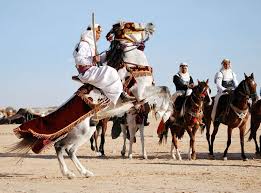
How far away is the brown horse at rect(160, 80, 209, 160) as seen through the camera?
17484 mm

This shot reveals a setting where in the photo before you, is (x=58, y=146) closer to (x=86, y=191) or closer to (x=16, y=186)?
(x=16, y=186)

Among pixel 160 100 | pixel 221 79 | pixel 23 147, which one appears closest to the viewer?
pixel 23 147

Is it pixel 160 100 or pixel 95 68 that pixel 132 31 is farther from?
pixel 160 100

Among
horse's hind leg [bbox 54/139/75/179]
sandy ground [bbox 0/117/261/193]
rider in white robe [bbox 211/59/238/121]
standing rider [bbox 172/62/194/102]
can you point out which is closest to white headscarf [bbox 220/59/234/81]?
rider in white robe [bbox 211/59/238/121]

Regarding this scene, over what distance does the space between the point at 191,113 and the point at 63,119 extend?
6649 millimetres

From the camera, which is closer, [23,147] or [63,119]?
[63,119]

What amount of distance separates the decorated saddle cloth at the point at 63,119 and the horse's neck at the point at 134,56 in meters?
1.06

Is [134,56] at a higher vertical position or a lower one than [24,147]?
higher

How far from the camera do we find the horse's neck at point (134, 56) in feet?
40.8

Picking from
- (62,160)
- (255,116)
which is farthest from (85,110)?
(255,116)

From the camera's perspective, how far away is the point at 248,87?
57.1 feet

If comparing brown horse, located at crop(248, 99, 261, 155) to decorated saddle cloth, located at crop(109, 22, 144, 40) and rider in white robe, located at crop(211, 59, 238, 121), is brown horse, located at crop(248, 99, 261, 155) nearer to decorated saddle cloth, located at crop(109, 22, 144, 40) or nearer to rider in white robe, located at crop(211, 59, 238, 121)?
rider in white robe, located at crop(211, 59, 238, 121)

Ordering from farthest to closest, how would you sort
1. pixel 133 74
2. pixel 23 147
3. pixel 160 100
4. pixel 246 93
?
A: pixel 246 93 → pixel 160 100 → pixel 133 74 → pixel 23 147

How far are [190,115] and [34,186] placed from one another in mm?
8014
